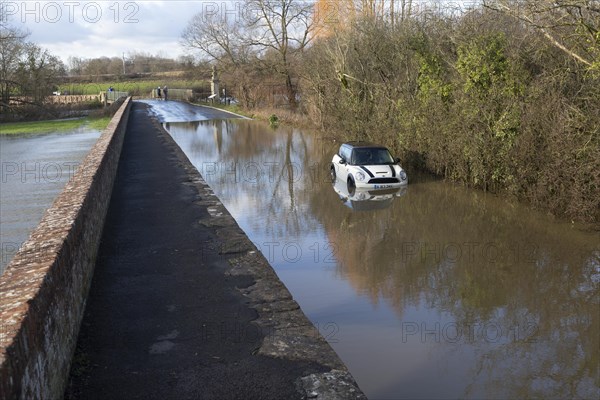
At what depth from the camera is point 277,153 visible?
26.2 meters

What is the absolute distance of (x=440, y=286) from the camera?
8891 millimetres

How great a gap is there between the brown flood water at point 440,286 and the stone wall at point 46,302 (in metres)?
3.08

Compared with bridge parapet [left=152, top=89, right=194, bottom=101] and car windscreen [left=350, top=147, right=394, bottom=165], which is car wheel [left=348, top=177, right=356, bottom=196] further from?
bridge parapet [left=152, top=89, right=194, bottom=101]

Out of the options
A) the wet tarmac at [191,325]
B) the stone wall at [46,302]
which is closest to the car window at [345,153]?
the wet tarmac at [191,325]

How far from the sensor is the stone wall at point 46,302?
366cm

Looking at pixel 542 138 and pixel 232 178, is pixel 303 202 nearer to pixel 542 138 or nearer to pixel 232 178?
pixel 232 178

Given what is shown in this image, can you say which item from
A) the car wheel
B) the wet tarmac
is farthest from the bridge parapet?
the wet tarmac

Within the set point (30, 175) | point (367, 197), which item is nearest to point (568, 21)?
point (367, 197)

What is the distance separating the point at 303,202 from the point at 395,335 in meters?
8.42

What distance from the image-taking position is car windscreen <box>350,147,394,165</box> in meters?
16.6

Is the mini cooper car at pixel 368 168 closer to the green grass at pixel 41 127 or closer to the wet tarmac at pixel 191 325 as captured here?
the wet tarmac at pixel 191 325

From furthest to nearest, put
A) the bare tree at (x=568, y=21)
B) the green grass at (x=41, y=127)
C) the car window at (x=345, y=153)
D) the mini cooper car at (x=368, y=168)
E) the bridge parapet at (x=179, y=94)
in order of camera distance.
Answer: the bridge parapet at (x=179, y=94) → the green grass at (x=41, y=127) → the car window at (x=345, y=153) → the mini cooper car at (x=368, y=168) → the bare tree at (x=568, y=21)

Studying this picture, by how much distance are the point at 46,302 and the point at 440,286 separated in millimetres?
6139

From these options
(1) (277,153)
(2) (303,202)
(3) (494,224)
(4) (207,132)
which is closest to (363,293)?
(3) (494,224)
